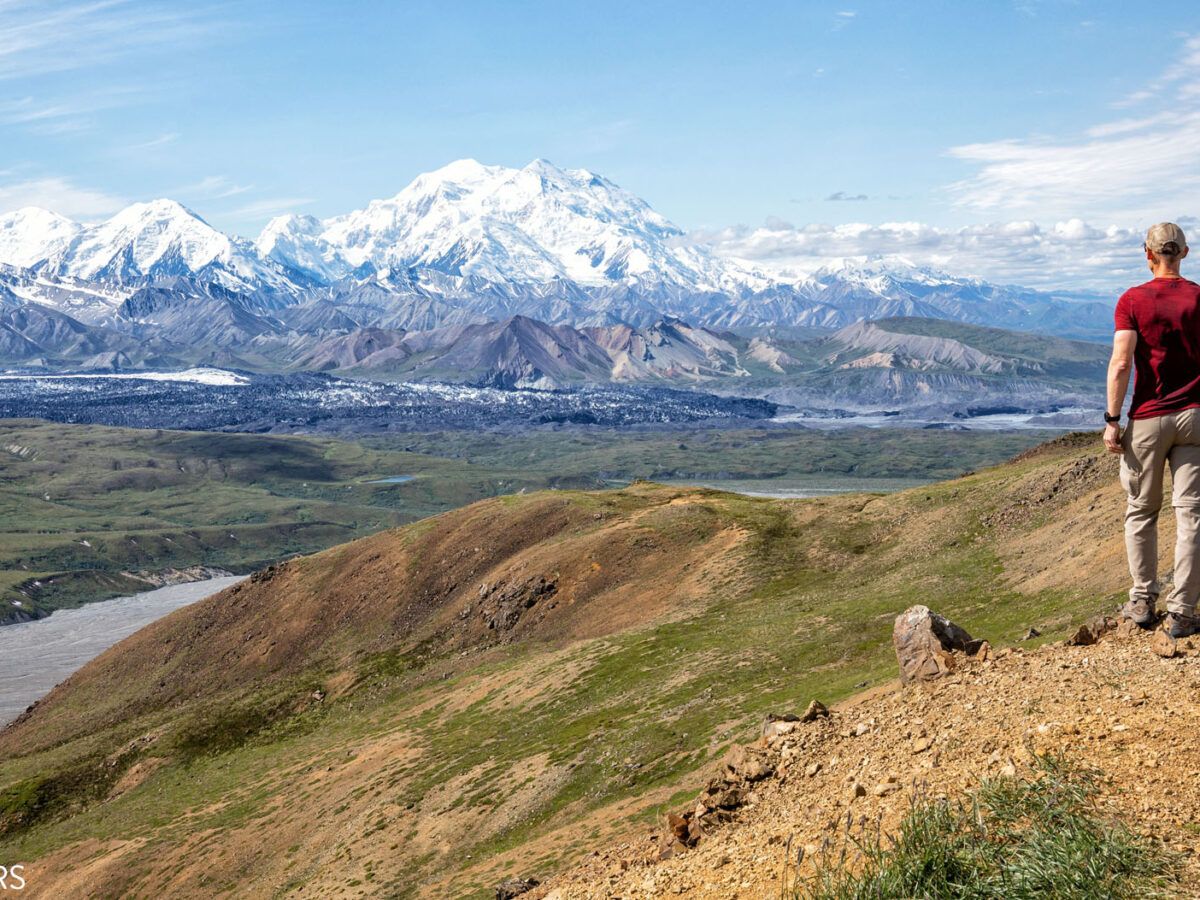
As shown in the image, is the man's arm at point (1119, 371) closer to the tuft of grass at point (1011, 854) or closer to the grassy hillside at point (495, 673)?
the tuft of grass at point (1011, 854)

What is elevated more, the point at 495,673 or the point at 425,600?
the point at 495,673

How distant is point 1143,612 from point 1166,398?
4.59 meters

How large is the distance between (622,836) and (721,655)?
24153 millimetres

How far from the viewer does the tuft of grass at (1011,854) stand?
1259 cm

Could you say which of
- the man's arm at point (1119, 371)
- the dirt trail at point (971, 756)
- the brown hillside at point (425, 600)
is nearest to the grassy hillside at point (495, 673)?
the brown hillside at point (425, 600)

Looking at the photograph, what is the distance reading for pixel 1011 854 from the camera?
13328mm

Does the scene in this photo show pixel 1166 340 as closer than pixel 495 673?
Yes

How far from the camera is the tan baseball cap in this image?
17.7 metres

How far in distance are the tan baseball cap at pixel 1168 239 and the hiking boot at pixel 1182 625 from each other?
6536 mm

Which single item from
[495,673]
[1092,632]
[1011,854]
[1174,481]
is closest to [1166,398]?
[1174,481]

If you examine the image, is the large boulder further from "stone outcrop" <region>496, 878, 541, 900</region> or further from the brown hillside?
the brown hillside

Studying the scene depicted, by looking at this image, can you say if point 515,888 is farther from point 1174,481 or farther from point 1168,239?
point 1168,239

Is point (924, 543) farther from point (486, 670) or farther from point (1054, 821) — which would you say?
point (1054, 821)

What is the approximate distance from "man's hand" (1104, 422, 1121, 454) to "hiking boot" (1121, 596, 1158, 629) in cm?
338
